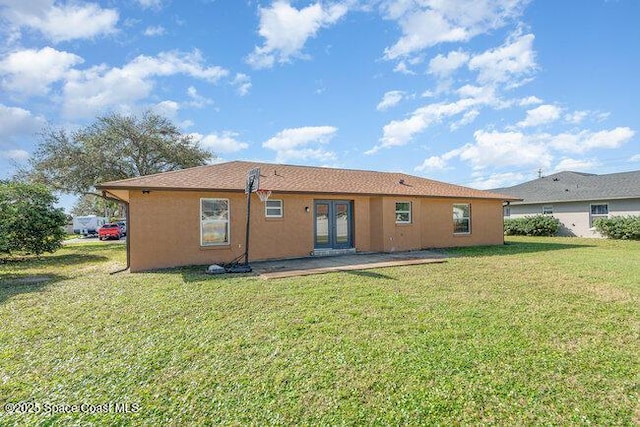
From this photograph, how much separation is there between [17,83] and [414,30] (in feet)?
60.0

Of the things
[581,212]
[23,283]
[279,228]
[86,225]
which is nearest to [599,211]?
[581,212]

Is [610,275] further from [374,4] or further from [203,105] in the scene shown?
[203,105]

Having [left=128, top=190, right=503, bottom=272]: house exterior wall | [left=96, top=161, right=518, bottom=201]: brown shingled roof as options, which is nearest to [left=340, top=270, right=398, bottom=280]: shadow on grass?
[left=128, top=190, right=503, bottom=272]: house exterior wall

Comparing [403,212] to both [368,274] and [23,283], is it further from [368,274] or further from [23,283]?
[23,283]

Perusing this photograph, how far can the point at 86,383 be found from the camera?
10.8ft

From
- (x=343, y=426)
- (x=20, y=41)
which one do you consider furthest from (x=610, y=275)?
(x=20, y=41)

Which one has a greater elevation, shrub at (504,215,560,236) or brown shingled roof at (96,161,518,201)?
brown shingled roof at (96,161,518,201)

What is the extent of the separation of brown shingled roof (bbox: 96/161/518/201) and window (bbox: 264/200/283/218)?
0.57m

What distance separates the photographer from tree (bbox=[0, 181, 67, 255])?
12.9 metres

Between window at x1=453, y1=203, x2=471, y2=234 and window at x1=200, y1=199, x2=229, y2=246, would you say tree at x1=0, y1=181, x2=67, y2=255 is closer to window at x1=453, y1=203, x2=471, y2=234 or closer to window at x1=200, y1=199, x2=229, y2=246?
window at x1=200, y1=199, x2=229, y2=246

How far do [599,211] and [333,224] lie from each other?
60.7 ft

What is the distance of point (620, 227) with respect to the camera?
18234mm

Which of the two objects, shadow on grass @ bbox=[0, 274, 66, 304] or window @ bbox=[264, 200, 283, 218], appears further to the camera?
window @ bbox=[264, 200, 283, 218]

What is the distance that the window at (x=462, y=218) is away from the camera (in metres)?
15.7
